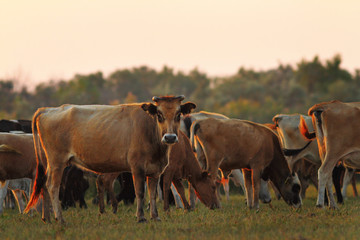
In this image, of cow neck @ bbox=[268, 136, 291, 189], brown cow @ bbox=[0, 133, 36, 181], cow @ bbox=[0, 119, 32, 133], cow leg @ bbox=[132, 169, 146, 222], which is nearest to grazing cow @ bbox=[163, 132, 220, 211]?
cow neck @ bbox=[268, 136, 291, 189]

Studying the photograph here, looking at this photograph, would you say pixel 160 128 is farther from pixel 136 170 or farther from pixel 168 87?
pixel 168 87

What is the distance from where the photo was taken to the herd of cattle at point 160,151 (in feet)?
37.0

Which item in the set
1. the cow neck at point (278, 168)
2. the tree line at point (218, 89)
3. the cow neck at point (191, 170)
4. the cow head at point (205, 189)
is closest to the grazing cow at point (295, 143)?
the cow neck at point (278, 168)

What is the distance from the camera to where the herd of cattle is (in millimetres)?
11281

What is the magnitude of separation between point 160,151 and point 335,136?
4203 mm

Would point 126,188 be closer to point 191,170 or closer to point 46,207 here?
point 191,170

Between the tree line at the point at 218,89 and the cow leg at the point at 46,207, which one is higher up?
the tree line at the point at 218,89

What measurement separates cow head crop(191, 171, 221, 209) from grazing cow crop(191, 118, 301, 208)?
0.35 meters

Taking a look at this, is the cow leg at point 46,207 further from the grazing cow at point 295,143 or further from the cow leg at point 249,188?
the grazing cow at point 295,143

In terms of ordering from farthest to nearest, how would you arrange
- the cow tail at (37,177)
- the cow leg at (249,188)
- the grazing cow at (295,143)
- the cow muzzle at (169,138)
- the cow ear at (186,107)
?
the grazing cow at (295,143), the cow leg at (249,188), the cow tail at (37,177), the cow ear at (186,107), the cow muzzle at (169,138)

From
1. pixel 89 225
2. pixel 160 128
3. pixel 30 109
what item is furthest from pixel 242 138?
pixel 30 109

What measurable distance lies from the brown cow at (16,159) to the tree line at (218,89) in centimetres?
5057

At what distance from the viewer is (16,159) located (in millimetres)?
14109

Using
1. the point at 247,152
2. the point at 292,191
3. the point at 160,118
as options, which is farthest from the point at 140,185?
the point at 292,191
